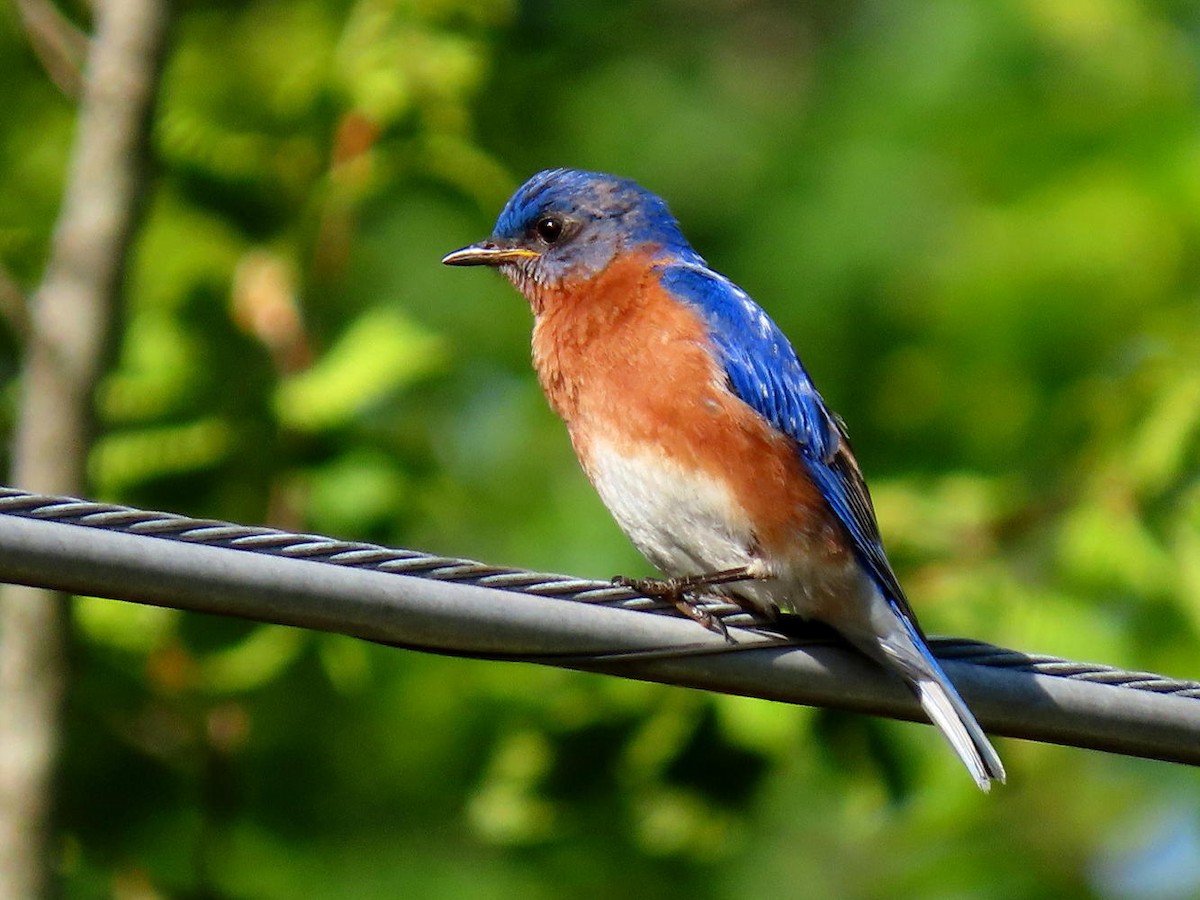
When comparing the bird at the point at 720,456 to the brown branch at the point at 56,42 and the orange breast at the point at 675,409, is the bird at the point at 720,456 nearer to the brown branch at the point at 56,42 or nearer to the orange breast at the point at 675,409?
the orange breast at the point at 675,409

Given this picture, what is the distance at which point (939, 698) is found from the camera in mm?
3725

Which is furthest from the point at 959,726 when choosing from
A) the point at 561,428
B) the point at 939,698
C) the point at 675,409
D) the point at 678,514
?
the point at 561,428

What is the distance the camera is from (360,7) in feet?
20.2

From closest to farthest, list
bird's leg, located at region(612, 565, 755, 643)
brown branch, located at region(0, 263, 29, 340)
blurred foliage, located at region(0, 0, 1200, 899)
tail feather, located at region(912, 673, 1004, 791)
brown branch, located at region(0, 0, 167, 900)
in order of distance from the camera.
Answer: tail feather, located at region(912, 673, 1004, 791) < bird's leg, located at region(612, 565, 755, 643) < brown branch, located at region(0, 0, 167, 900) < brown branch, located at region(0, 263, 29, 340) < blurred foliage, located at region(0, 0, 1200, 899)

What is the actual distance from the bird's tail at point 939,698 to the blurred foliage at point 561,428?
4.27 feet

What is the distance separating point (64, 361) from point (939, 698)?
2788 millimetres

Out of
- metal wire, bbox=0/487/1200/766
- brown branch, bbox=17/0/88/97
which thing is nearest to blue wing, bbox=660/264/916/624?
metal wire, bbox=0/487/1200/766

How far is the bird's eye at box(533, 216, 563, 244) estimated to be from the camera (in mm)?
5391

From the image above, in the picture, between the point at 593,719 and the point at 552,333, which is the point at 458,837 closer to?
the point at 593,719

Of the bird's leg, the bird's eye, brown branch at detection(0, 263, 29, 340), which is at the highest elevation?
the bird's eye

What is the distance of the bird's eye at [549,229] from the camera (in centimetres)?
539

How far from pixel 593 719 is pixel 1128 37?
5.37 metres

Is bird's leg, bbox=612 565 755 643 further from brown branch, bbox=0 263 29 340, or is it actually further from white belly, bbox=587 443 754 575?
brown branch, bbox=0 263 29 340

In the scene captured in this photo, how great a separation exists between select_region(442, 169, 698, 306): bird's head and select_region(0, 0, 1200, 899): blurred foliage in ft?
1.33
